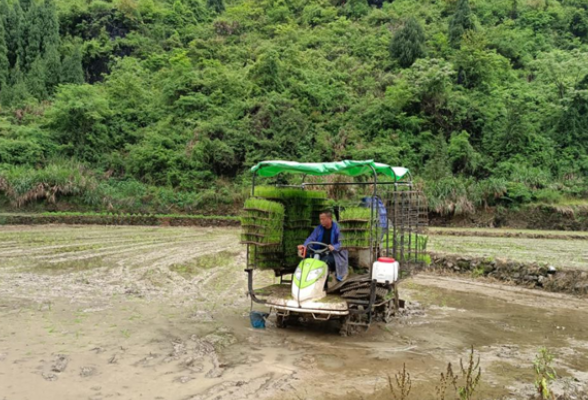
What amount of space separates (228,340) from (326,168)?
2.95 meters

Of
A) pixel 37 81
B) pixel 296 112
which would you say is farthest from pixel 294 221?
pixel 37 81

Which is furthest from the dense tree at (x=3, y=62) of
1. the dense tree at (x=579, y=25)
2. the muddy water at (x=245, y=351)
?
the dense tree at (x=579, y=25)

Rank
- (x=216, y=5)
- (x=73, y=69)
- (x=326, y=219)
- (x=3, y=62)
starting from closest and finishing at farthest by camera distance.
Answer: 1. (x=326, y=219)
2. (x=3, y=62)
3. (x=73, y=69)
4. (x=216, y=5)

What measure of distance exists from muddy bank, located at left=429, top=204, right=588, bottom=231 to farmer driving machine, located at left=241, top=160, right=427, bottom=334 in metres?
17.1

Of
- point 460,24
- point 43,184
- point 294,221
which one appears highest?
point 460,24

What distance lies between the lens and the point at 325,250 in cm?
723

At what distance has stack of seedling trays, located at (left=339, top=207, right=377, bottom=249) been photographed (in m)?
6.76

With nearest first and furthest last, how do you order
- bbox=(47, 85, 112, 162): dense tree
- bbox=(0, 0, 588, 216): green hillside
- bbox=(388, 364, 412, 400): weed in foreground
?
bbox=(388, 364, 412, 400): weed in foreground, bbox=(0, 0, 588, 216): green hillside, bbox=(47, 85, 112, 162): dense tree

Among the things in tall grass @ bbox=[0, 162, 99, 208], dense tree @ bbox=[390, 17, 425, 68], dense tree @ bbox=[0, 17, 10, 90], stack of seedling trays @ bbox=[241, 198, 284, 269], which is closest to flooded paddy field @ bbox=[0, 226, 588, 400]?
stack of seedling trays @ bbox=[241, 198, 284, 269]

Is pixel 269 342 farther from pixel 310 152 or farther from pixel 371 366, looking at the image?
pixel 310 152

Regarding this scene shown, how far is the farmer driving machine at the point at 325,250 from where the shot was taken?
6766 mm

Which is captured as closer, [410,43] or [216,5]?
[410,43]

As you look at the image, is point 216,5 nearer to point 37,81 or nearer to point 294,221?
point 37,81

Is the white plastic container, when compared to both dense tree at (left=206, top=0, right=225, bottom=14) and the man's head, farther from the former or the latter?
dense tree at (left=206, top=0, right=225, bottom=14)
